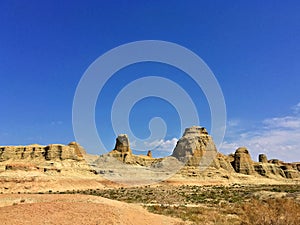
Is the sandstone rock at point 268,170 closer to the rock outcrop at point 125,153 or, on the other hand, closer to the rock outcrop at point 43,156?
the rock outcrop at point 125,153

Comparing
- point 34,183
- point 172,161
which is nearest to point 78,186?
point 34,183

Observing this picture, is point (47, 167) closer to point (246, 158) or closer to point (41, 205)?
point (41, 205)

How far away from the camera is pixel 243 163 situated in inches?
3858

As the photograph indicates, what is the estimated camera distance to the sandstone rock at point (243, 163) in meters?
96.5

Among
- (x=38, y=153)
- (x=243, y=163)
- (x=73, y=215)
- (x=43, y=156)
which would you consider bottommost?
(x=73, y=215)

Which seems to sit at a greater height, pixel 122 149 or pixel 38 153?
pixel 122 149

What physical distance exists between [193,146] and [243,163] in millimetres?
23225

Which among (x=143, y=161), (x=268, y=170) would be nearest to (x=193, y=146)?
(x=143, y=161)

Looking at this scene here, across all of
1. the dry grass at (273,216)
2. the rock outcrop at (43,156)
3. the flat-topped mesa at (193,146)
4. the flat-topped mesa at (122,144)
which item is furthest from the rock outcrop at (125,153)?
the dry grass at (273,216)

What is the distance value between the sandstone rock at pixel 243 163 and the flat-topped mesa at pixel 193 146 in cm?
1384

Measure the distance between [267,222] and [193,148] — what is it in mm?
73646

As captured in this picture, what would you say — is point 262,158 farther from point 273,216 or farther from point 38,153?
point 273,216

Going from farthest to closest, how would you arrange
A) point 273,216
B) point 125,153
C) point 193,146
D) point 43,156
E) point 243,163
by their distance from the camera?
point 243,163 → point 125,153 → point 193,146 → point 43,156 → point 273,216

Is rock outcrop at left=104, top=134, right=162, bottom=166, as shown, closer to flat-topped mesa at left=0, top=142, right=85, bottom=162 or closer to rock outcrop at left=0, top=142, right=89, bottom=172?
flat-topped mesa at left=0, top=142, right=85, bottom=162
